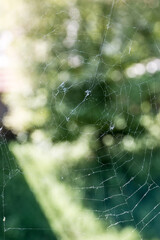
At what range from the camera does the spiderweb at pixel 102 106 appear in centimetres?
188

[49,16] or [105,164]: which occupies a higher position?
Result: [49,16]

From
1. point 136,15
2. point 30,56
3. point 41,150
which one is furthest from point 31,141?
point 136,15

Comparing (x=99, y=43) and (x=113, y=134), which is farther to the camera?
(x=113, y=134)

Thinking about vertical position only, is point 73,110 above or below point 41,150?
above

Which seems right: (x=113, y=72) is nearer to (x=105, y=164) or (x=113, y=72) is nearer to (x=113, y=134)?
(x=113, y=134)

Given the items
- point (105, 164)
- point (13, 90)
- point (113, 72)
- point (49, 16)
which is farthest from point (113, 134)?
point (49, 16)

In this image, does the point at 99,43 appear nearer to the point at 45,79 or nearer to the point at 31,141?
the point at 45,79

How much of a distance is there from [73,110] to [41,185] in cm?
52

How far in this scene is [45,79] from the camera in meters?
1.89

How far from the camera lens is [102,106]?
1.99 metres

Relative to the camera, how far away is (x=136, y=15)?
6.29 ft

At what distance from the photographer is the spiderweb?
6.17ft

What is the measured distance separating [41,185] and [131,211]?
0.59 metres

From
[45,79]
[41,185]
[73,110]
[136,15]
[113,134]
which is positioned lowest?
[41,185]
